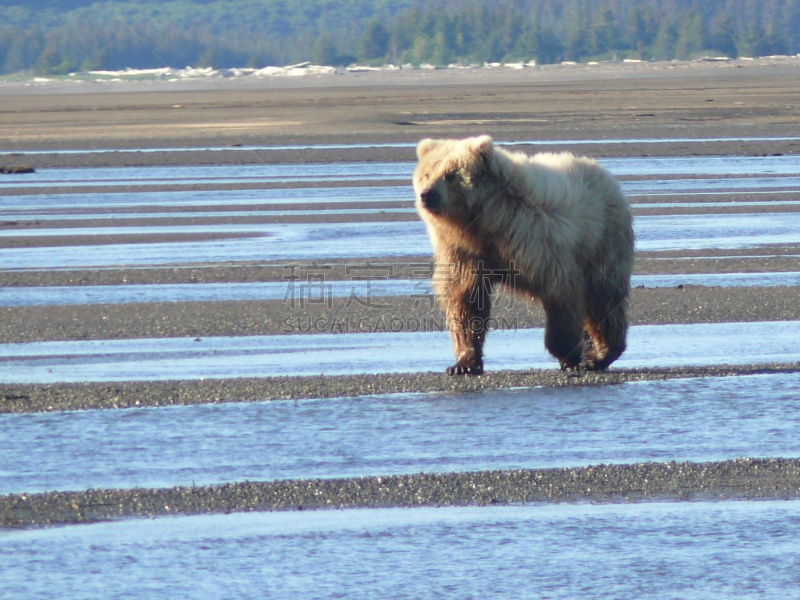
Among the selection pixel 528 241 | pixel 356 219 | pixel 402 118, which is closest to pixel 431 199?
pixel 528 241

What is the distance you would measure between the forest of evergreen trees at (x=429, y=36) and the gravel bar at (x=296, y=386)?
9221cm

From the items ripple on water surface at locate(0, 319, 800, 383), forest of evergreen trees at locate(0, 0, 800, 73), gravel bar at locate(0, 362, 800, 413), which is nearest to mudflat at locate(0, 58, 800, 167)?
ripple on water surface at locate(0, 319, 800, 383)

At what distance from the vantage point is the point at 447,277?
23.6ft

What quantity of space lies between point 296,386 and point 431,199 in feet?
4.08

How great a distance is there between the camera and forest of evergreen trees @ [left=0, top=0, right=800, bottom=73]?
337ft

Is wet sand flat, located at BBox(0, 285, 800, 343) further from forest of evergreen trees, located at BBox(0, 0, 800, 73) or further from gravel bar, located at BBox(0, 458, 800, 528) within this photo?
forest of evergreen trees, located at BBox(0, 0, 800, 73)

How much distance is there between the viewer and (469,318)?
281 inches

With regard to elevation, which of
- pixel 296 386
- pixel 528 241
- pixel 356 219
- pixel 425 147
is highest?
pixel 425 147

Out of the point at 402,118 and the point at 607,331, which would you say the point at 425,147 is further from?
the point at 402,118

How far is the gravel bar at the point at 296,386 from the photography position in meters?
6.51

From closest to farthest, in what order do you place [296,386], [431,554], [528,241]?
[431,554] < [296,386] < [528,241]

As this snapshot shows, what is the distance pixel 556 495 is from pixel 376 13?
14045 centimetres

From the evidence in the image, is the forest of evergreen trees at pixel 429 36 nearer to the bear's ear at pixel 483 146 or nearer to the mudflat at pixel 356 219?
the mudflat at pixel 356 219

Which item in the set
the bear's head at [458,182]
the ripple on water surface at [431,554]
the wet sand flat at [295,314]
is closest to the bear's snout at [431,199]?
the bear's head at [458,182]
